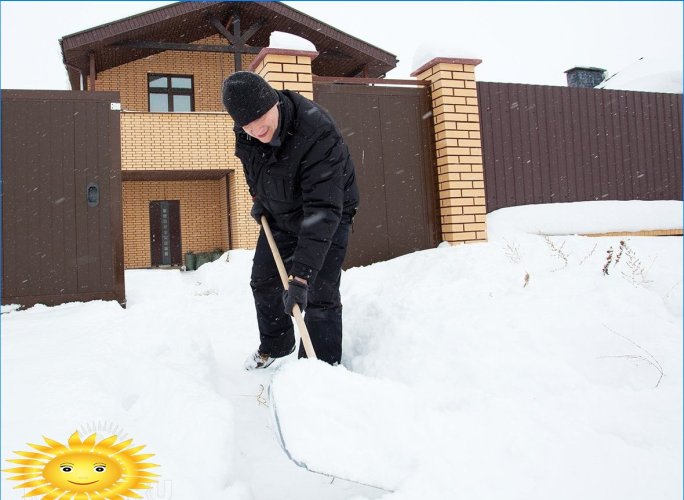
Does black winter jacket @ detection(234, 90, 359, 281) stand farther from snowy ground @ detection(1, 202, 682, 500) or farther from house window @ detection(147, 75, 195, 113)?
house window @ detection(147, 75, 195, 113)

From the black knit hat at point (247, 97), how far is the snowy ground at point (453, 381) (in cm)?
108

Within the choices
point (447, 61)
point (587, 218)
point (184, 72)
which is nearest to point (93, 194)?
point (447, 61)

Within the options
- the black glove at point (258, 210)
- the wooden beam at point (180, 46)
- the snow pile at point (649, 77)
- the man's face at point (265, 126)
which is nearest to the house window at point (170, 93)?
the wooden beam at point (180, 46)

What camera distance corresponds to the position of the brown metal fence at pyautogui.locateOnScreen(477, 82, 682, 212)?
5.18m

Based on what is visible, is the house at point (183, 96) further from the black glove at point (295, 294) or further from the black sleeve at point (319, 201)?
the black glove at point (295, 294)

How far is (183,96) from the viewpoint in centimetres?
1270

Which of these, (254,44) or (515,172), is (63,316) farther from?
(254,44)

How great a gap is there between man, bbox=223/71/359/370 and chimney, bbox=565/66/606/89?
17.8m

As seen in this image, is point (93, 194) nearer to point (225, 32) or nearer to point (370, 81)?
point (370, 81)

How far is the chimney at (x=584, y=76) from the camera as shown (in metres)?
17.2

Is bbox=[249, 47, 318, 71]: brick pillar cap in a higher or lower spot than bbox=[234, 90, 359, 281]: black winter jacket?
higher

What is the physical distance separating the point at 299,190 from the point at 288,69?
2.23 metres

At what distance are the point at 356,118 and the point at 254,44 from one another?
1003 cm

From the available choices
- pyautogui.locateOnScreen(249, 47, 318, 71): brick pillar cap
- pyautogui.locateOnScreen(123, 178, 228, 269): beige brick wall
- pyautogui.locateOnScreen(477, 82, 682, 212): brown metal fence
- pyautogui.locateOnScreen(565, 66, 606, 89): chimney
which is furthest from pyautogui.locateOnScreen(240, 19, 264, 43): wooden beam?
pyautogui.locateOnScreen(565, 66, 606, 89): chimney
